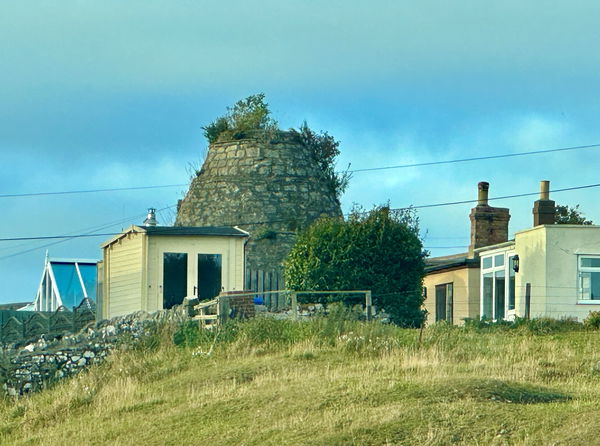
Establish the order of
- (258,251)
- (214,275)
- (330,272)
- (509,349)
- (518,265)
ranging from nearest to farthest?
(509,349) → (330,272) → (214,275) → (518,265) → (258,251)

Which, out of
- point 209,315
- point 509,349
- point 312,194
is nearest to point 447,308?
point 312,194

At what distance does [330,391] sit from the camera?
1831cm

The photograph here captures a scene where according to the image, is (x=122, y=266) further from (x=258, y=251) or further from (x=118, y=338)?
(x=118, y=338)

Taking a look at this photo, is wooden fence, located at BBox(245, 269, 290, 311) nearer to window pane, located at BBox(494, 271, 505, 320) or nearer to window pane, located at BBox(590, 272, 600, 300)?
window pane, located at BBox(494, 271, 505, 320)

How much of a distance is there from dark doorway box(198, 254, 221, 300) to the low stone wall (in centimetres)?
675

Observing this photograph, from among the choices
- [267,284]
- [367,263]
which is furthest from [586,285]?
[267,284]

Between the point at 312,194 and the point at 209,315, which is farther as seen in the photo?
the point at 312,194

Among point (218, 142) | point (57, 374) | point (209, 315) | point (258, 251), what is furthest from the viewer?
point (218, 142)

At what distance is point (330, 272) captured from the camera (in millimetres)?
31891

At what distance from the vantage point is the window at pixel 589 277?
3488cm

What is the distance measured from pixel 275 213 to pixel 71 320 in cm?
911

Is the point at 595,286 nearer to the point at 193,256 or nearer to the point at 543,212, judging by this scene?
the point at 543,212

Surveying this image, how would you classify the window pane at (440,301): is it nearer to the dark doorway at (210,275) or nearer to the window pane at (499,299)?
the window pane at (499,299)

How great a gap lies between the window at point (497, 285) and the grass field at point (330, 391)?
9.41 meters
